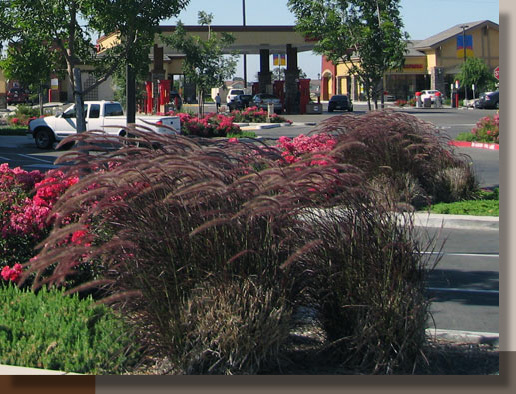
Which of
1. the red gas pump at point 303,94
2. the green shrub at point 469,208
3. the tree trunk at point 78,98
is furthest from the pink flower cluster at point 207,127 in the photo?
the red gas pump at point 303,94

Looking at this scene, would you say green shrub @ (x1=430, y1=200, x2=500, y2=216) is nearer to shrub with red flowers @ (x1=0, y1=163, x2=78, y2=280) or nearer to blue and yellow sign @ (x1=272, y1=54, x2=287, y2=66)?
shrub with red flowers @ (x1=0, y1=163, x2=78, y2=280)

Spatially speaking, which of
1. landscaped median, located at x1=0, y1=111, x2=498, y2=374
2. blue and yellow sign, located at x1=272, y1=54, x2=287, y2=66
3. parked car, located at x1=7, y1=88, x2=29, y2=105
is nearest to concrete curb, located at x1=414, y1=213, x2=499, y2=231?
landscaped median, located at x1=0, y1=111, x2=498, y2=374

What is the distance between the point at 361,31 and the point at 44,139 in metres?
13.3

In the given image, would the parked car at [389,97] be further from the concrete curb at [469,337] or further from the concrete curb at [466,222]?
the concrete curb at [469,337]

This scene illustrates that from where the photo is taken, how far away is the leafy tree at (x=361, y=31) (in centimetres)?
2180

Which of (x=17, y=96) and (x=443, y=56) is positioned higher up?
(x=443, y=56)

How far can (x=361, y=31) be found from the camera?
21.7 metres

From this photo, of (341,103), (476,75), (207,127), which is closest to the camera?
(207,127)

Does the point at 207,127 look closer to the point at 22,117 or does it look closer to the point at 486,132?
the point at 486,132

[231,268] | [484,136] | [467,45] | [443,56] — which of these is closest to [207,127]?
[484,136]

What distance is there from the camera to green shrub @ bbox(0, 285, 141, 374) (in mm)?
5426

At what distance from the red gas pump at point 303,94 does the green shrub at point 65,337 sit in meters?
54.8

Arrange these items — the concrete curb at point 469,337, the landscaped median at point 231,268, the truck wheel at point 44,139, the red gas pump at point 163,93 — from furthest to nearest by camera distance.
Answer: the red gas pump at point 163,93 → the truck wheel at point 44,139 → the concrete curb at point 469,337 → the landscaped median at point 231,268

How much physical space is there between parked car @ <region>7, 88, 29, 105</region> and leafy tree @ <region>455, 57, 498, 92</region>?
41750 mm
